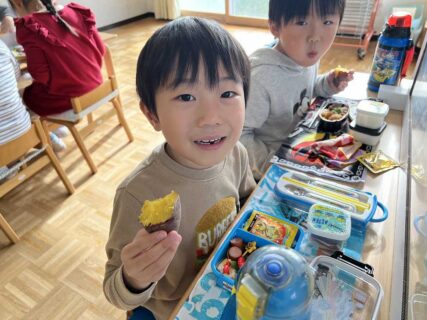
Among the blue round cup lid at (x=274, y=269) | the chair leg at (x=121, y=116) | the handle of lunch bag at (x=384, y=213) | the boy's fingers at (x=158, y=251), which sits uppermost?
the blue round cup lid at (x=274, y=269)

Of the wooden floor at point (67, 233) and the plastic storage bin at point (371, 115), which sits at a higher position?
the plastic storage bin at point (371, 115)

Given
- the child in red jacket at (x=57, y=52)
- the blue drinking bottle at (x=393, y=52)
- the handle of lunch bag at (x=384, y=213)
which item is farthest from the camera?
the child in red jacket at (x=57, y=52)

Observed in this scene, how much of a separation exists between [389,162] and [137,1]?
18.0 feet

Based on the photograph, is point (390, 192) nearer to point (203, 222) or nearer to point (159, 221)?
point (203, 222)

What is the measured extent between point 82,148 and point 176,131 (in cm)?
161

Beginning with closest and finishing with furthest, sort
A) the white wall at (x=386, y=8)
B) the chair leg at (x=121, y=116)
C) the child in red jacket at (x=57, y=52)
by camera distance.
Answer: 1. the child in red jacket at (x=57, y=52)
2. the chair leg at (x=121, y=116)
3. the white wall at (x=386, y=8)

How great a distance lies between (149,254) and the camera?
501 millimetres

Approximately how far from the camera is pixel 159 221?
0.49 metres

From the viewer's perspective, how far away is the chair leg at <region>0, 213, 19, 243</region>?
1.59 meters

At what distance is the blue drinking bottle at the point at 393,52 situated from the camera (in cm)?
113

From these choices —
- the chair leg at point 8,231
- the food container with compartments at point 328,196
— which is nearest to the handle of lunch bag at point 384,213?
the food container with compartments at point 328,196

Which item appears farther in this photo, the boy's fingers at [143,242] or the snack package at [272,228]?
the snack package at [272,228]

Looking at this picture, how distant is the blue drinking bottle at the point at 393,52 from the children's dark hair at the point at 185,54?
32.3 inches

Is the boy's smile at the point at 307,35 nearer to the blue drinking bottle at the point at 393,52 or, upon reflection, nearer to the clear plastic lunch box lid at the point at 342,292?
the blue drinking bottle at the point at 393,52
